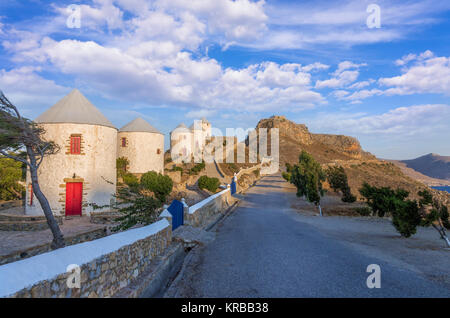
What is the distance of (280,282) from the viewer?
625 cm

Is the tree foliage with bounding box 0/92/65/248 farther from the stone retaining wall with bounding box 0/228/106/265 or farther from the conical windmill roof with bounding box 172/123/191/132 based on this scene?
the conical windmill roof with bounding box 172/123/191/132

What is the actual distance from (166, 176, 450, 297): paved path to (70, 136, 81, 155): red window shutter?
1210cm

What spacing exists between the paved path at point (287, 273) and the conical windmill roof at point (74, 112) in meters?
13.0

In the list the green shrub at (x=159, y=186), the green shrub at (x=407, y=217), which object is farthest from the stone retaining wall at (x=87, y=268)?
the green shrub at (x=159, y=186)

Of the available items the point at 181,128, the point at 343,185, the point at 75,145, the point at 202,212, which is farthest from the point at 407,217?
the point at 181,128

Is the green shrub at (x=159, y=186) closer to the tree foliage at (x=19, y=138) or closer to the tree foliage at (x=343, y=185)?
the tree foliage at (x=19, y=138)

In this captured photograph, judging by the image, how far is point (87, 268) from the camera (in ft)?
14.0

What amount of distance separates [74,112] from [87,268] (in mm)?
16660

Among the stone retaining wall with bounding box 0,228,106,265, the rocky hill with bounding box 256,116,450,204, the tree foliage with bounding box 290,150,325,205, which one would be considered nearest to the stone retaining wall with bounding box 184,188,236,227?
the stone retaining wall with bounding box 0,228,106,265

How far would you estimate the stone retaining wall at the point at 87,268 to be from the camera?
3.18m
